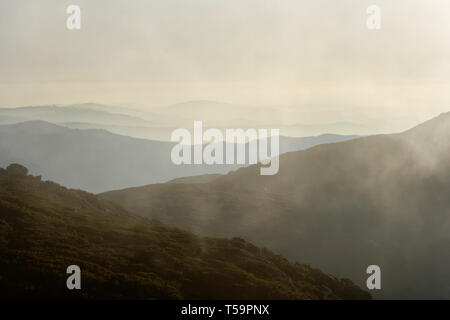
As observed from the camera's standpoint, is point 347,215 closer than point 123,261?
No

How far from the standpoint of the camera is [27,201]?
74.1 m

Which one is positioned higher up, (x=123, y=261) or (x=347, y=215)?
(x=347, y=215)

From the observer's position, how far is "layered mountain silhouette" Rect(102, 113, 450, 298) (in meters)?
126

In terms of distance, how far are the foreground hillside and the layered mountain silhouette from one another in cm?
5446

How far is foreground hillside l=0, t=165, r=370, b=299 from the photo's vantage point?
44.8 metres

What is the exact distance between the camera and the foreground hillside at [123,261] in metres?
44.8

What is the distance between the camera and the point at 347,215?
520ft

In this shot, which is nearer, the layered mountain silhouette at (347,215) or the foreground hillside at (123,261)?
the foreground hillside at (123,261)

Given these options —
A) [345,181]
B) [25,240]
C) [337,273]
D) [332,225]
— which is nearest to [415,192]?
[345,181]

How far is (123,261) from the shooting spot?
55.1m

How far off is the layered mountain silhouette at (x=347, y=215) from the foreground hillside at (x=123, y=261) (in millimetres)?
54461

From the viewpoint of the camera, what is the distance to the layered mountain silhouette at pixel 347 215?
125562 millimetres

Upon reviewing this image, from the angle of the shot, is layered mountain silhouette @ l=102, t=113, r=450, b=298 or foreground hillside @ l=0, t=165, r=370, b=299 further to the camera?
layered mountain silhouette @ l=102, t=113, r=450, b=298

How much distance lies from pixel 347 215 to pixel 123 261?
118 m
